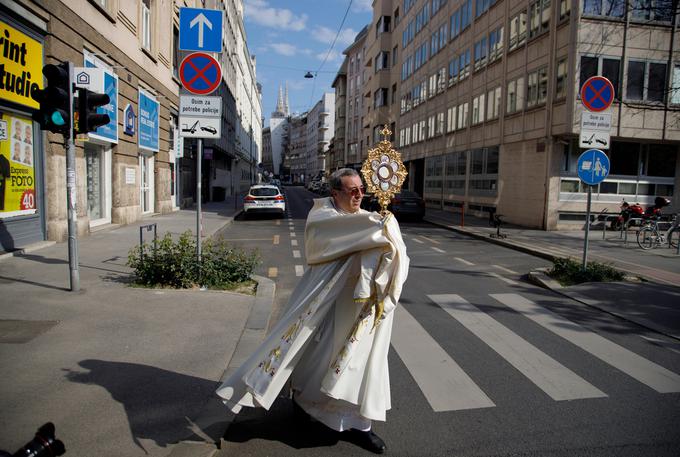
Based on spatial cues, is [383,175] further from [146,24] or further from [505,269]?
[146,24]

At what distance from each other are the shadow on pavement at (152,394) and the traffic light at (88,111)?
3.60m

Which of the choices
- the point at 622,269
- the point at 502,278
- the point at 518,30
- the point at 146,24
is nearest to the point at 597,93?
the point at 622,269

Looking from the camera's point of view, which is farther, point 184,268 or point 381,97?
point 381,97

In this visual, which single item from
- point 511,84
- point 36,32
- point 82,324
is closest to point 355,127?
point 511,84

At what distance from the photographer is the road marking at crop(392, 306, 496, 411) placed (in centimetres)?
383

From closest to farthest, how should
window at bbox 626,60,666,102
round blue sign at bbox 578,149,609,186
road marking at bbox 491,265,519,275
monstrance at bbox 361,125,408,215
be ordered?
monstrance at bbox 361,125,408,215 → round blue sign at bbox 578,149,609,186 → road marking at bbox 491,265,519,275 → window at bbox 626,60,666,102

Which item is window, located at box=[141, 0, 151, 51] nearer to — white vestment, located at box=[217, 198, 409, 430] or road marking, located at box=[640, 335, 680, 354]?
white vestment, located at box=[217, 198, 409, 430]

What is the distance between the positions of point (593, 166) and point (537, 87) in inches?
465

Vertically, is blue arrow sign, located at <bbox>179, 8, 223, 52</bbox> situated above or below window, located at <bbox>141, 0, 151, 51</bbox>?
below

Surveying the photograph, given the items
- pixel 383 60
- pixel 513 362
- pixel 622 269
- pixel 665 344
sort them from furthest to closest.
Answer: pixel 383 60 < pixel 622 269 < pixel 665 344 < pixel 513 362

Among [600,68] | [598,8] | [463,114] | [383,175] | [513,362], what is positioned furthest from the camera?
[463,114]

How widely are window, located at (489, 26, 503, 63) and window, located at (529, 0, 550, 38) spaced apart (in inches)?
109

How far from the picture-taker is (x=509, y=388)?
13.5 feet

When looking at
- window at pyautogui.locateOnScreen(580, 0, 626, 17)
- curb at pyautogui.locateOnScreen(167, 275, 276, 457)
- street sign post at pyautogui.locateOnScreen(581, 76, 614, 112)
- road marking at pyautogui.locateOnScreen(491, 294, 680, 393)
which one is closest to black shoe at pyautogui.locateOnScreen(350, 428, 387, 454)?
curb at pyautogui.locateOnScreen(167, 275, 276, 457)
